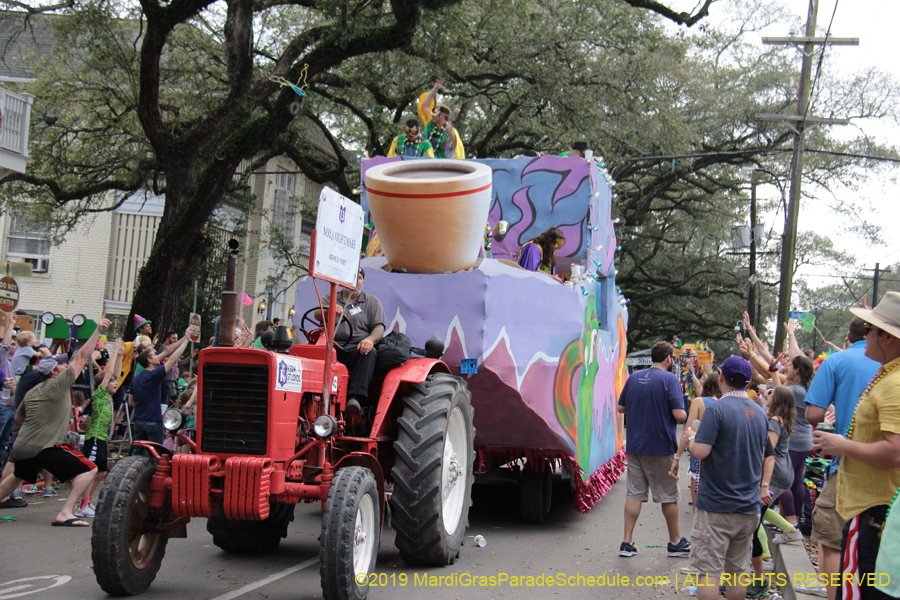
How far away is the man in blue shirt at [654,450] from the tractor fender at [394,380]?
196cm

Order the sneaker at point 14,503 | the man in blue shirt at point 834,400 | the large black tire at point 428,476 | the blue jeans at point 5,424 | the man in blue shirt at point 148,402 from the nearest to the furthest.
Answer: the man in blue shirt at point 834,400 < the large black tire at point 428,476 < the sneaker at point 14,503 < the man in blue shirt at point 148,402 < the blue jeans at point 5,424

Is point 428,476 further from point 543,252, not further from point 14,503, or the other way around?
point 14,503

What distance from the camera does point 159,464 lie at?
4.99 m

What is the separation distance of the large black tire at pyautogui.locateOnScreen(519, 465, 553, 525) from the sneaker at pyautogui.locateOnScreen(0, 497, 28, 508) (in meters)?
5.51

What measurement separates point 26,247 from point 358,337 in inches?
860

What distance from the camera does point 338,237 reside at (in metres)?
5.21

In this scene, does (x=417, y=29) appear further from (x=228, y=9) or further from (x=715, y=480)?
(x=715, y=480)

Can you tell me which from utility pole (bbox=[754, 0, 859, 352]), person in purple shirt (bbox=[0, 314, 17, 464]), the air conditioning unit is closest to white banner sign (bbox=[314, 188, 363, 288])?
person in purple shirt (bbox=[0, 314, 17, 464])

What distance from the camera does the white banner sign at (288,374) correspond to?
4961 mm

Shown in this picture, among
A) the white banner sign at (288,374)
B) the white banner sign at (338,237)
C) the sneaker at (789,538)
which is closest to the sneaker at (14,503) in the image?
the white banner sign at (288,374)

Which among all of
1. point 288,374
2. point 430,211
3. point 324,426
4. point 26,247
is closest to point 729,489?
point 324,426

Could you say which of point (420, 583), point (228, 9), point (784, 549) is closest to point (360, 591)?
point (420, 583)

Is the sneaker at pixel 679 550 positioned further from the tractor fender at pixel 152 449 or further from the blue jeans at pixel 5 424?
the blue jeans at pixel 5 424

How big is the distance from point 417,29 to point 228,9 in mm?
3106
